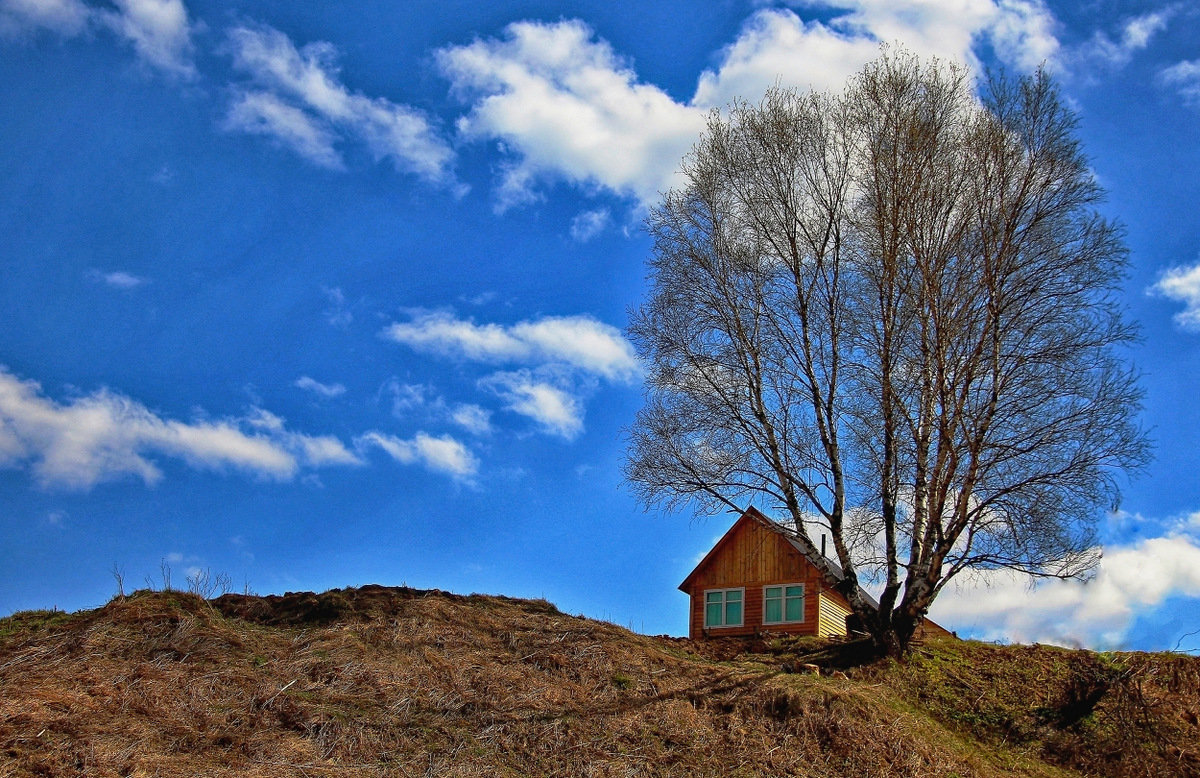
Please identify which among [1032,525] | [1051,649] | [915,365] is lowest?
[1051,649]

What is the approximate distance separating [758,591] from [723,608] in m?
1.11

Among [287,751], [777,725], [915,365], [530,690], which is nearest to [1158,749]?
[777,725]

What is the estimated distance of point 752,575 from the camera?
25.0 meters

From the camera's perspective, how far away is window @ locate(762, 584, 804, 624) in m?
24.1

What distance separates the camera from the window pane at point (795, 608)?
945 inches

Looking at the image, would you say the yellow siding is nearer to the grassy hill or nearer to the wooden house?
the wooden house

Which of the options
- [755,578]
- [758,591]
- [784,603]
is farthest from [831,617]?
[755,578]

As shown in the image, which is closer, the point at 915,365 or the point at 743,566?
the point at 915,365

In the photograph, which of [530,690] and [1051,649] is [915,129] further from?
[530,690]

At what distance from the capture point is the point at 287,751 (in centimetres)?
1053

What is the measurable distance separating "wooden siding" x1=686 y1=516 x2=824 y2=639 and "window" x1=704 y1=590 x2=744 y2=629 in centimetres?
13

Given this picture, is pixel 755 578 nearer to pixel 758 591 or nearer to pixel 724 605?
pixel 758 591

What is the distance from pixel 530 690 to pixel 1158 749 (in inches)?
353

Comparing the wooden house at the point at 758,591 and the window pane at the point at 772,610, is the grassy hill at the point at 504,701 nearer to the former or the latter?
the wooden house at the point at 758,591
